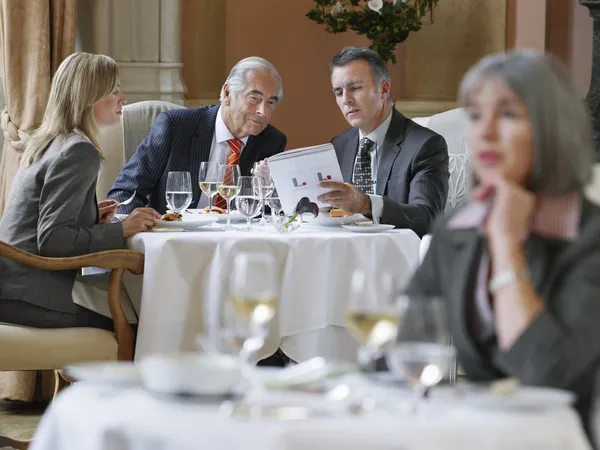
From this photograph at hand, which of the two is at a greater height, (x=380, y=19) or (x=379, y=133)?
(x=380, y=19)

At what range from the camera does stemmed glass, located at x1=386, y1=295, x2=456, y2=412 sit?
132cm

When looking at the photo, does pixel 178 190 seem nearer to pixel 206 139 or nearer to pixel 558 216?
pixel 206 139

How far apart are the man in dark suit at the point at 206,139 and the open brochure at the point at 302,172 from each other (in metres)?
0.82

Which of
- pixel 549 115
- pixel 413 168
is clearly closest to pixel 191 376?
pixel 549 115

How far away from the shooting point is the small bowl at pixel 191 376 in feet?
4.58

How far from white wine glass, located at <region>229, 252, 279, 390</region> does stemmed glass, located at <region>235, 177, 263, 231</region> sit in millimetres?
2168

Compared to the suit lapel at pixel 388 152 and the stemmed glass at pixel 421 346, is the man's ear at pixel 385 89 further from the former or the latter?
the stemmed glass at pixel 421 346

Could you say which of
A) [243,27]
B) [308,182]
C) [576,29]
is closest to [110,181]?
[308,182]

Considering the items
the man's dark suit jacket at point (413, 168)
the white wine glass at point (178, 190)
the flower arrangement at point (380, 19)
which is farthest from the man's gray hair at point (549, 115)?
the flower arrangement at point (380, 19)

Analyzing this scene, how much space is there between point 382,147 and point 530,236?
109 inches

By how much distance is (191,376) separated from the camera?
1.40 metres

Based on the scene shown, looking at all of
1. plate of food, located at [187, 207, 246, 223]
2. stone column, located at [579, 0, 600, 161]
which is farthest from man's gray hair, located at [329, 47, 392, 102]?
stone column, located at [579, 0, 600, 161]

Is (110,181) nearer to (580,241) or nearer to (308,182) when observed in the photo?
(308,182)

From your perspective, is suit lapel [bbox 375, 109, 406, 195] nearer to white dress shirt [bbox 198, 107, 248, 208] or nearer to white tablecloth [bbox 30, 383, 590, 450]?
white dress shirt [bbox 198, 107, 248, 208]
